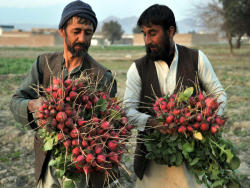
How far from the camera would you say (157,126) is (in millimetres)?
2322

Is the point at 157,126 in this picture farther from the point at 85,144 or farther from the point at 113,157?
the point at 85,144

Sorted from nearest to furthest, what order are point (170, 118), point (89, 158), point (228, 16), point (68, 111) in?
point (89, 158) < point (68, 111) < point (170, 118) < point (228, 16)

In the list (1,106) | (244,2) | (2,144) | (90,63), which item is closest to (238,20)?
(244,2)

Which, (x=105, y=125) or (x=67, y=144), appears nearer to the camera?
(x=67, y=144)

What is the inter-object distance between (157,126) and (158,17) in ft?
2.92

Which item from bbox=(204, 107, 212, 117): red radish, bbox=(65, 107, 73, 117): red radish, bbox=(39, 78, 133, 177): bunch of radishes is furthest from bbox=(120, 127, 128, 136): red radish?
bbox=(204, 107, 212, 117): red radish

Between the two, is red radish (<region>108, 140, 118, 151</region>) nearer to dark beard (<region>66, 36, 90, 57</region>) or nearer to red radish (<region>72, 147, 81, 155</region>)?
red radish (<region>72, 147, 81, 155</region>)

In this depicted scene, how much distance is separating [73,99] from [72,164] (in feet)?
1.27

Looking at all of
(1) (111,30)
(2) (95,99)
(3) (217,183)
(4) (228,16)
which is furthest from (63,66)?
(1) (111,30)

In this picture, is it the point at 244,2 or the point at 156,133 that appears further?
the point at 244,2

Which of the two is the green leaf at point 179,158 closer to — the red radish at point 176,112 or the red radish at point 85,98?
the red radish at point 176,112

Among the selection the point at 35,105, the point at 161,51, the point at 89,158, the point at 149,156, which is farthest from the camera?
the point at 161,51

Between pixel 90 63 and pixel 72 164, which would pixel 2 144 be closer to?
pixel 90 63

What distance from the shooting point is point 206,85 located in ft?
9.12
